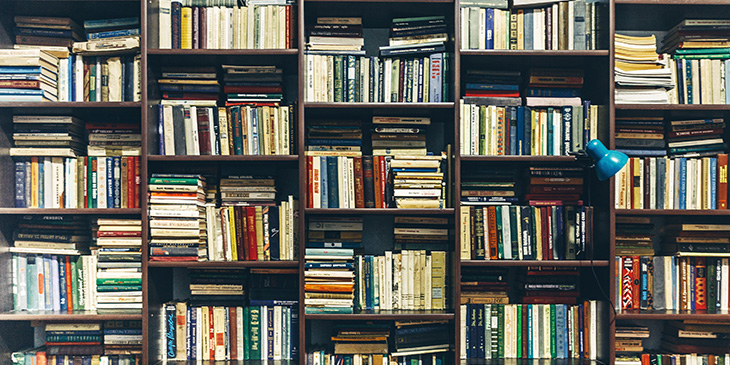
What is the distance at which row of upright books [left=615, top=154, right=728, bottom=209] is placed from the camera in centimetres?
255

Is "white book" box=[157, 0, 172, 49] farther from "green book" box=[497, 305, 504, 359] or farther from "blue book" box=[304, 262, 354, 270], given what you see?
"green book" box=[497, 305, 504, 359]

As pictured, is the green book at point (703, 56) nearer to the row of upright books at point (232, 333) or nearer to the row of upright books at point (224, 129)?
the row of upright books at point (224, 129)

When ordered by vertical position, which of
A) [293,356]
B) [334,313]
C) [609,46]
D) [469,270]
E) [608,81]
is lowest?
[293,356]

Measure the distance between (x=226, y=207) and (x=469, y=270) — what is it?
1184 mm

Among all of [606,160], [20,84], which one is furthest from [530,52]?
[20,84]

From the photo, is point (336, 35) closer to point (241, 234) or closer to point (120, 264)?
point (241, 234)

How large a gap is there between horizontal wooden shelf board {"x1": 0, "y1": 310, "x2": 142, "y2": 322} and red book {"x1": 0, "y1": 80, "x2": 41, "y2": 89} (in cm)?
103

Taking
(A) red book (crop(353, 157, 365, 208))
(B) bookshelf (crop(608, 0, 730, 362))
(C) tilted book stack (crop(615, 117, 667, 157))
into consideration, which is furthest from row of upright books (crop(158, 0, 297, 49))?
(C) tilted book stack (crop(615, 117, 667, 157))

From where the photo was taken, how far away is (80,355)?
2.61 meters

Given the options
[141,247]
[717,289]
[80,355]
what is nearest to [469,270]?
[717,289]

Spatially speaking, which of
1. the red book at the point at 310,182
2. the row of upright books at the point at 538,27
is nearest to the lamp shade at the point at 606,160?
the row of upright books at the point at 538,27

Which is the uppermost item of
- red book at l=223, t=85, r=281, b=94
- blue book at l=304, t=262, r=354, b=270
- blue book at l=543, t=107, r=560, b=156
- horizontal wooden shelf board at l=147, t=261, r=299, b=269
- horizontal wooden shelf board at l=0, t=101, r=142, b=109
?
red book at l=223, t=85, r=281, b=94

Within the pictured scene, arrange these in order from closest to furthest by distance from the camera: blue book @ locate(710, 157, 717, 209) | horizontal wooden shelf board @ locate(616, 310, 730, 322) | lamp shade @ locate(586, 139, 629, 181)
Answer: lamp shade @ locate(586, 139, 629, 181)
horizontal wooden shelf board @ locate(616, 310, 730, 322)
blue book @ locate(710, 157, 717, 209)

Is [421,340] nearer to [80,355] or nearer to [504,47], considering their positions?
[504,47]
